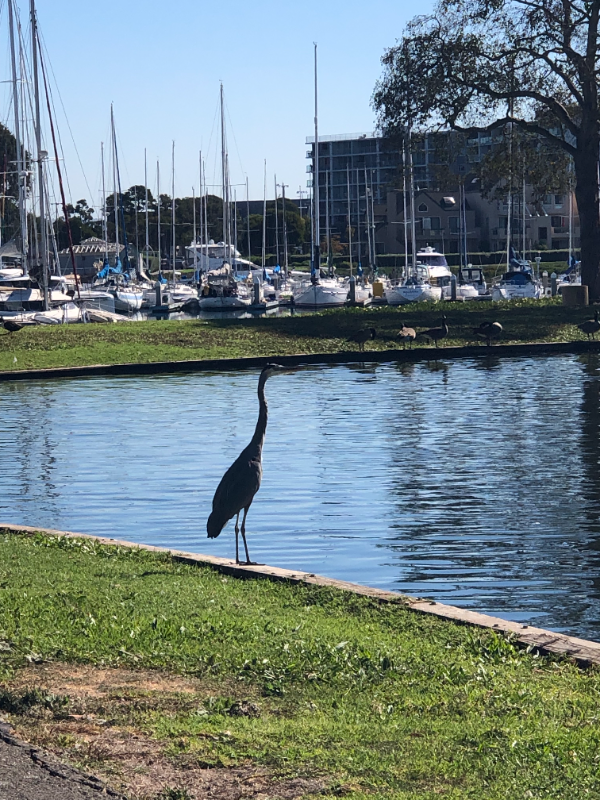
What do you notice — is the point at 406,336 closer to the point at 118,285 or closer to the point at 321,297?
the point at 321,297

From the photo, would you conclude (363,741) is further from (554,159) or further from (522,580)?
(554,159)

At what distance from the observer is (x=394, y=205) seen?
155 meters

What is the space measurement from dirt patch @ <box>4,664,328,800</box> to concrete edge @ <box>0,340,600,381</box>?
23548 millimetres

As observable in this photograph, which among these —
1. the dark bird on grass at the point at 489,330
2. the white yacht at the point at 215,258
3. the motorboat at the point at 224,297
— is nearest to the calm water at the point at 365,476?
the dark bird on grass at the point at 489,330

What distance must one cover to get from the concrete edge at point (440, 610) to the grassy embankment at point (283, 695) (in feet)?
0.51

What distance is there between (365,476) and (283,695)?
9538mm

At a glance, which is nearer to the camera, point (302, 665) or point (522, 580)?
point (302, 665)

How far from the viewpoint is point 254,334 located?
3622cm

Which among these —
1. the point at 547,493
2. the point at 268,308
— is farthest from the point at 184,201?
→ the point at 547,493

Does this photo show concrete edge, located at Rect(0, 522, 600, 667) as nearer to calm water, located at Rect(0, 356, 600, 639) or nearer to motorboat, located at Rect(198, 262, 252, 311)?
calm water, located at Rect(0, 356, 600, 639)

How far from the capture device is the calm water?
1131 centimetres

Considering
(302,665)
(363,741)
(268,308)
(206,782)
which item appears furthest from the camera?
(268,308)

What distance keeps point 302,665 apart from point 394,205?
493ft

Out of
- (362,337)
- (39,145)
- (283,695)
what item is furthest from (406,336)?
(283,695)
